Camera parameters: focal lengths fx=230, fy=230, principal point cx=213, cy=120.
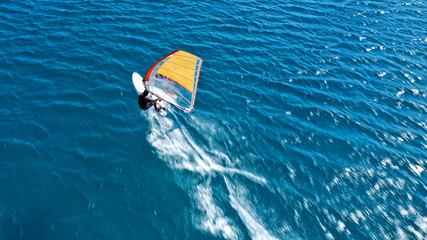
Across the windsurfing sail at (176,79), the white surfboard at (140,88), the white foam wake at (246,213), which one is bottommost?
the white foam wake at (246,213)

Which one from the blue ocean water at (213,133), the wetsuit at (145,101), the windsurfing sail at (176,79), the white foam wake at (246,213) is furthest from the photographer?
the windsurfing sail at (176,79)

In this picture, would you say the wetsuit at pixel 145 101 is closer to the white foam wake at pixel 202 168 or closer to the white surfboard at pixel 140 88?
the white surfboard at pixel 140 88

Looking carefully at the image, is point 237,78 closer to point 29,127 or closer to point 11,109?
point 29,127

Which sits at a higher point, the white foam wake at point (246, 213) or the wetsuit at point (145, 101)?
the wetsuit at point (145, 101)

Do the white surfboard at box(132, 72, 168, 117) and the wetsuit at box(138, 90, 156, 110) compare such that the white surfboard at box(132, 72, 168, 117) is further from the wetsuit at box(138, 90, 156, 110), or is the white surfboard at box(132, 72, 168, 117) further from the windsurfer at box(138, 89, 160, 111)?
the wetsuit at box(138, 90, 156, 110)

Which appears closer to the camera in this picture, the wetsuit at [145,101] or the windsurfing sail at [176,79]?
the wetsuit at [145,101]

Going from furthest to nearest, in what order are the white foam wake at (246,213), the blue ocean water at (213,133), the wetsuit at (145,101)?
1. the wetsuit at (145,101)
2. the blue ocean water at (213,133)
3. the white foam wake at (246,213)

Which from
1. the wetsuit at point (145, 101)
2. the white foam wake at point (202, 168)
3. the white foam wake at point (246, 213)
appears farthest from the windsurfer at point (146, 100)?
the white foam wake at point (246, 213)
